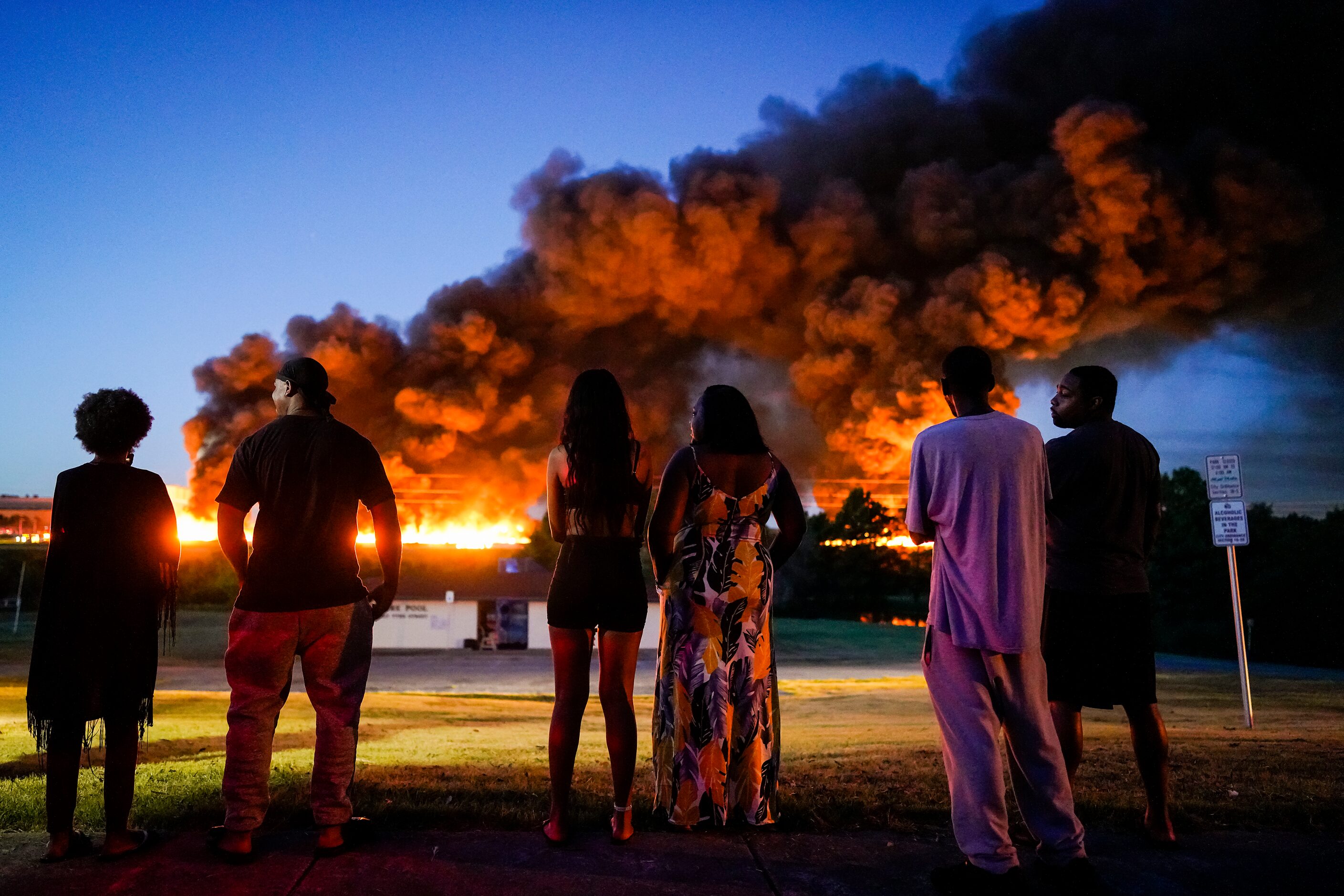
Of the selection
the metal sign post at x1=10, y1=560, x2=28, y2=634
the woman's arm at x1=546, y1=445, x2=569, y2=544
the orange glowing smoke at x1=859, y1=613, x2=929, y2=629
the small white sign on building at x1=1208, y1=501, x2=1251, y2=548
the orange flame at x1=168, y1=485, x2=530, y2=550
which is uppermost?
the orange flame at x1=168, y1=485, x2=530, y2=550

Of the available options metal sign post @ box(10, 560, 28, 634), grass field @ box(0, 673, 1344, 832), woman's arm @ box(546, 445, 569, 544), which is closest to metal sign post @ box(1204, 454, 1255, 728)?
grass field @ box(0, 673, 1344, 832)

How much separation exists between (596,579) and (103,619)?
1.86 meters

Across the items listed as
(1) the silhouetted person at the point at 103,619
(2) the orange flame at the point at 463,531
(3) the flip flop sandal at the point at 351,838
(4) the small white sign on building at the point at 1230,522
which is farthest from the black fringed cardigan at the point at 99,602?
(2) the orange flame at the point at 463,531

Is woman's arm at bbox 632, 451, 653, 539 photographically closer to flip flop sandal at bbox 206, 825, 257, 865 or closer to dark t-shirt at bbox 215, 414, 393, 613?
dark t-shirt at bbox 215, 414, 393, 613

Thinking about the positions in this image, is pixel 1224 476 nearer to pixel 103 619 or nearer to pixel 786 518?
pixel 786 518

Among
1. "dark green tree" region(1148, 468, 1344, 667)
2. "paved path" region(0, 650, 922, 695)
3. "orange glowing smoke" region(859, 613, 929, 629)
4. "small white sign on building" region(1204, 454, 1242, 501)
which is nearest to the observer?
"small white sign on building" region(1204, 454, 1242, 501)

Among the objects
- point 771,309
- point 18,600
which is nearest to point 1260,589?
point 771,309

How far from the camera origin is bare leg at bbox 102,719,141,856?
3.27 m

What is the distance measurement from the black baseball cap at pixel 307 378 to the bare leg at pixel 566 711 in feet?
4.28

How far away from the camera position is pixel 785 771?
20.7 feet

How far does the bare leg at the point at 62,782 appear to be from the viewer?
10.7ft

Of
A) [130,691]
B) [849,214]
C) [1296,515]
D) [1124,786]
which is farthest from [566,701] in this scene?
[1296,515]

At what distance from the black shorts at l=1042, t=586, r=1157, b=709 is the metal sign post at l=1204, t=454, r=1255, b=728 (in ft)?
24.3

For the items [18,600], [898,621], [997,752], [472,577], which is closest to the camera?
[997,752]
